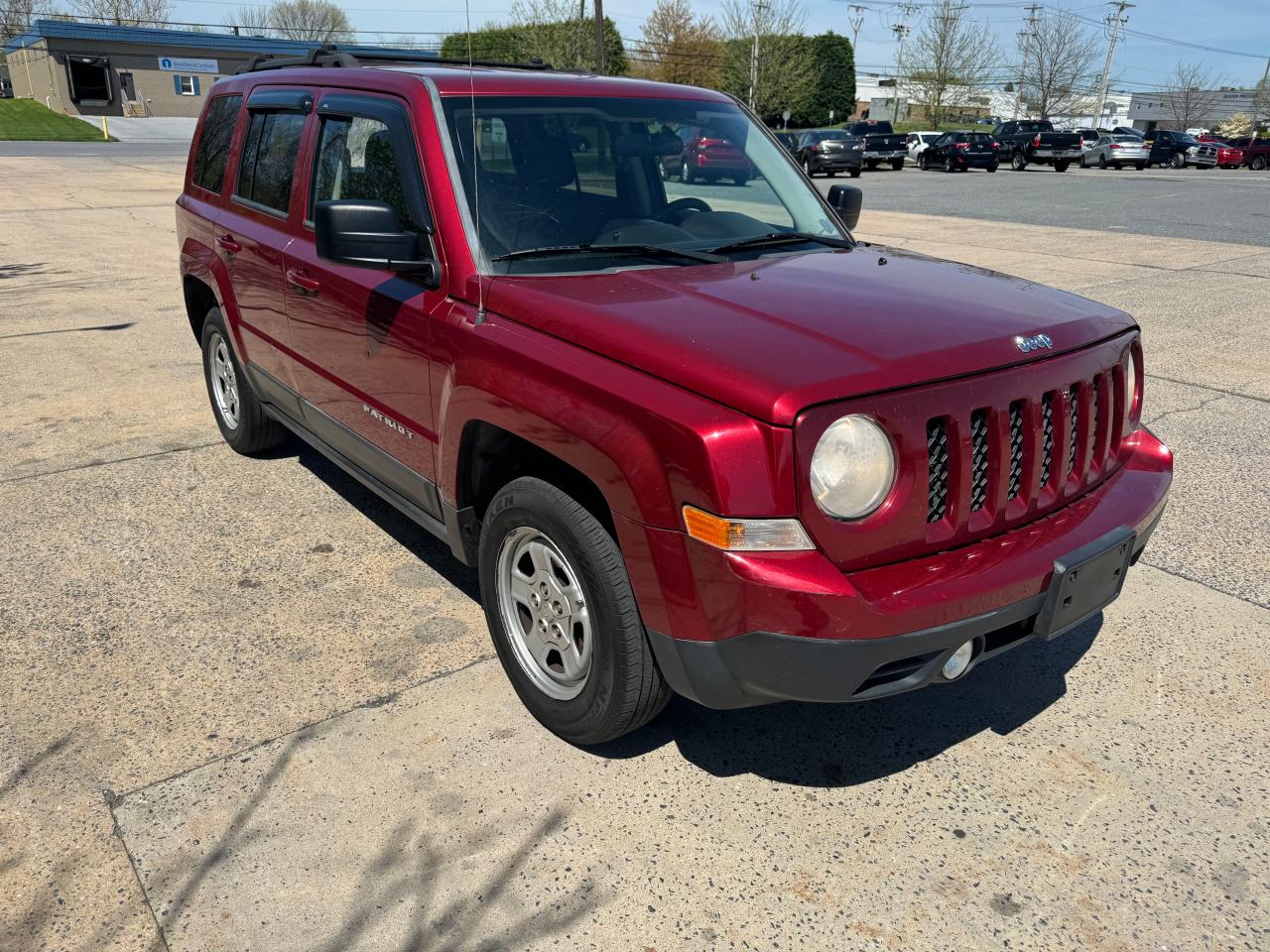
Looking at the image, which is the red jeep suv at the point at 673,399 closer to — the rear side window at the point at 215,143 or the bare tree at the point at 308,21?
the rear side window at the point at 215,143

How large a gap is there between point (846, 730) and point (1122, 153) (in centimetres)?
4133

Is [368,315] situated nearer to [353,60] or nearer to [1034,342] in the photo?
[353,60]

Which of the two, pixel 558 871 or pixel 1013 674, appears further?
pixel 1013 674

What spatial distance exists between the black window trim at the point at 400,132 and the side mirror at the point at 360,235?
0.52 feet

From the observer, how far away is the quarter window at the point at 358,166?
3441 millimetres

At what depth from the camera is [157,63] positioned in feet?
193

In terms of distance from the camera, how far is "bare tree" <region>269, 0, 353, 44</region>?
288ft

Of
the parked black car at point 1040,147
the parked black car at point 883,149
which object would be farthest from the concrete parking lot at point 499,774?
the parked black car at point 1040,147

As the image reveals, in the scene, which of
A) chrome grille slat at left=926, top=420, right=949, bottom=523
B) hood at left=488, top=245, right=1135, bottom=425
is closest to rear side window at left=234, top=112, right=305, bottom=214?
hood at left=488, top=245, right=1135, bottom=425

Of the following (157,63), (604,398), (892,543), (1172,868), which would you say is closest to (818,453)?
(892,543)

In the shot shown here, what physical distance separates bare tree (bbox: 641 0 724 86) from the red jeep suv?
5827cm

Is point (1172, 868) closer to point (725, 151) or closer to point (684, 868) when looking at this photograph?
point (684, 868)

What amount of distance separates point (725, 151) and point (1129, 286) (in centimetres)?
828

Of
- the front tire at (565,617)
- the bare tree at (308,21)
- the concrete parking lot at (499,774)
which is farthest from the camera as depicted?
the bare tree at (308,21)
